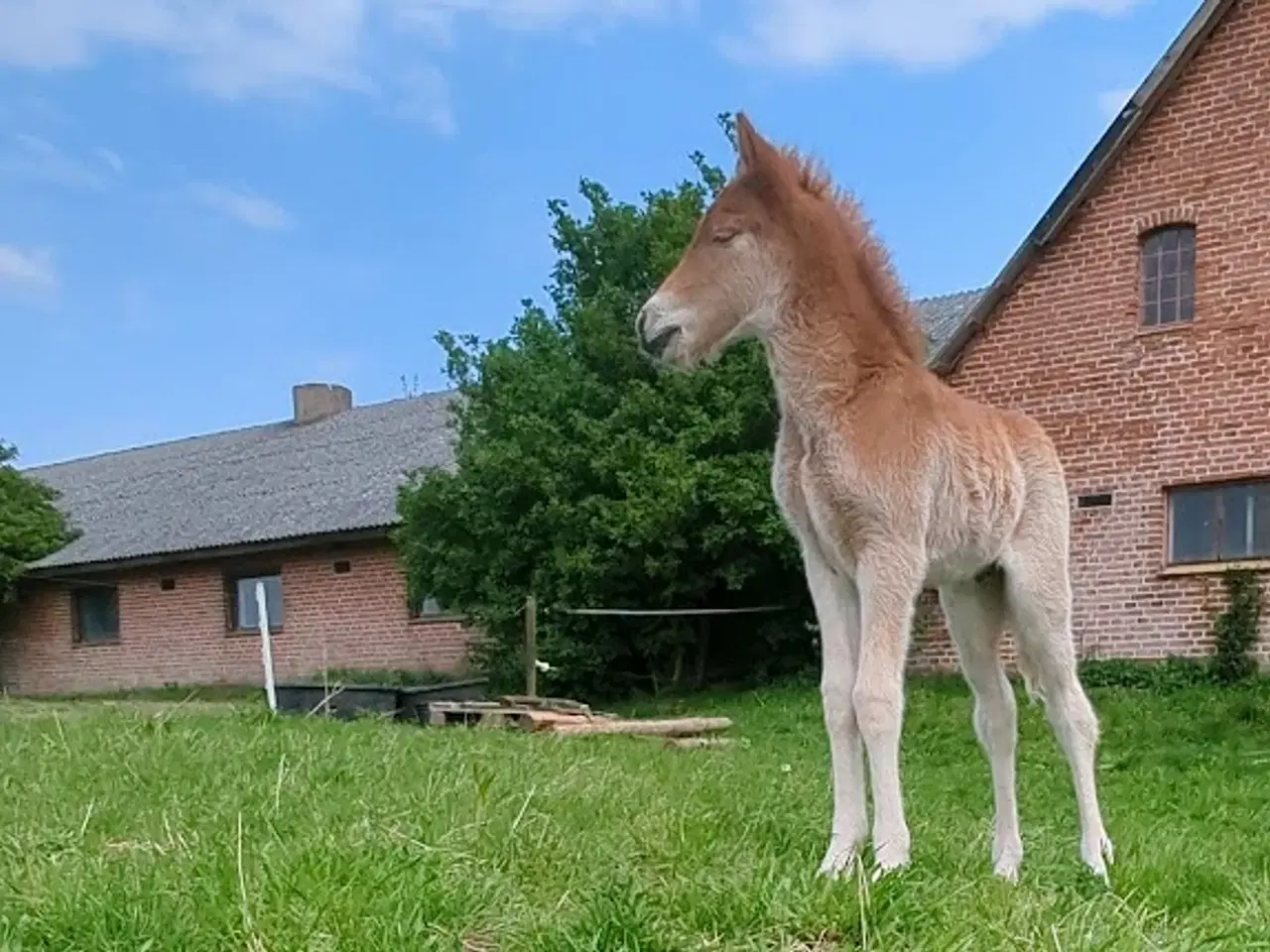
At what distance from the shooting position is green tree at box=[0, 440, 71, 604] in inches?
1159

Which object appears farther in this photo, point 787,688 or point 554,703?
point 787,688

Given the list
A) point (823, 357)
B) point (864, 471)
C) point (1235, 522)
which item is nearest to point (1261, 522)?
point (1235, 522)

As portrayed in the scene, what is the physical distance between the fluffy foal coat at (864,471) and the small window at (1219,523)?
12.6 metres

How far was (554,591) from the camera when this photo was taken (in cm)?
1928

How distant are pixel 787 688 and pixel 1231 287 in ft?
24.5

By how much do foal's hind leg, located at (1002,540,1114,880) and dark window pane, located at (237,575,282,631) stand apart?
23498 mm

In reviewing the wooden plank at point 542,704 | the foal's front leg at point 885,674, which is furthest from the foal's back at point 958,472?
the wooden plank at point 542,704

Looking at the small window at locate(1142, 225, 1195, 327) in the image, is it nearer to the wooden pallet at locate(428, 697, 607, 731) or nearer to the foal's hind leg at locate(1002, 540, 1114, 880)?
the wooden pallet at locate(428, 697, 607, 731)

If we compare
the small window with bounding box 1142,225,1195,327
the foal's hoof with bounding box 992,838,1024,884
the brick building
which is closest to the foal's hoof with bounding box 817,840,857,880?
the foal's hoof with bounding box 992,838,1024,884

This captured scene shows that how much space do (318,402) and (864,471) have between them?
33351 mm

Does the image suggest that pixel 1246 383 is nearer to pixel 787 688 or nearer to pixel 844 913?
pixel 787 688

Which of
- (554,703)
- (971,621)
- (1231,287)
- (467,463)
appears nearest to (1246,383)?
(1231,287)

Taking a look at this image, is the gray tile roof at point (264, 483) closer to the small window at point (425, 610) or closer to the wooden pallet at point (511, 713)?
the small window at point (425, 610)

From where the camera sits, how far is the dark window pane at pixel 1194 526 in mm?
16219
